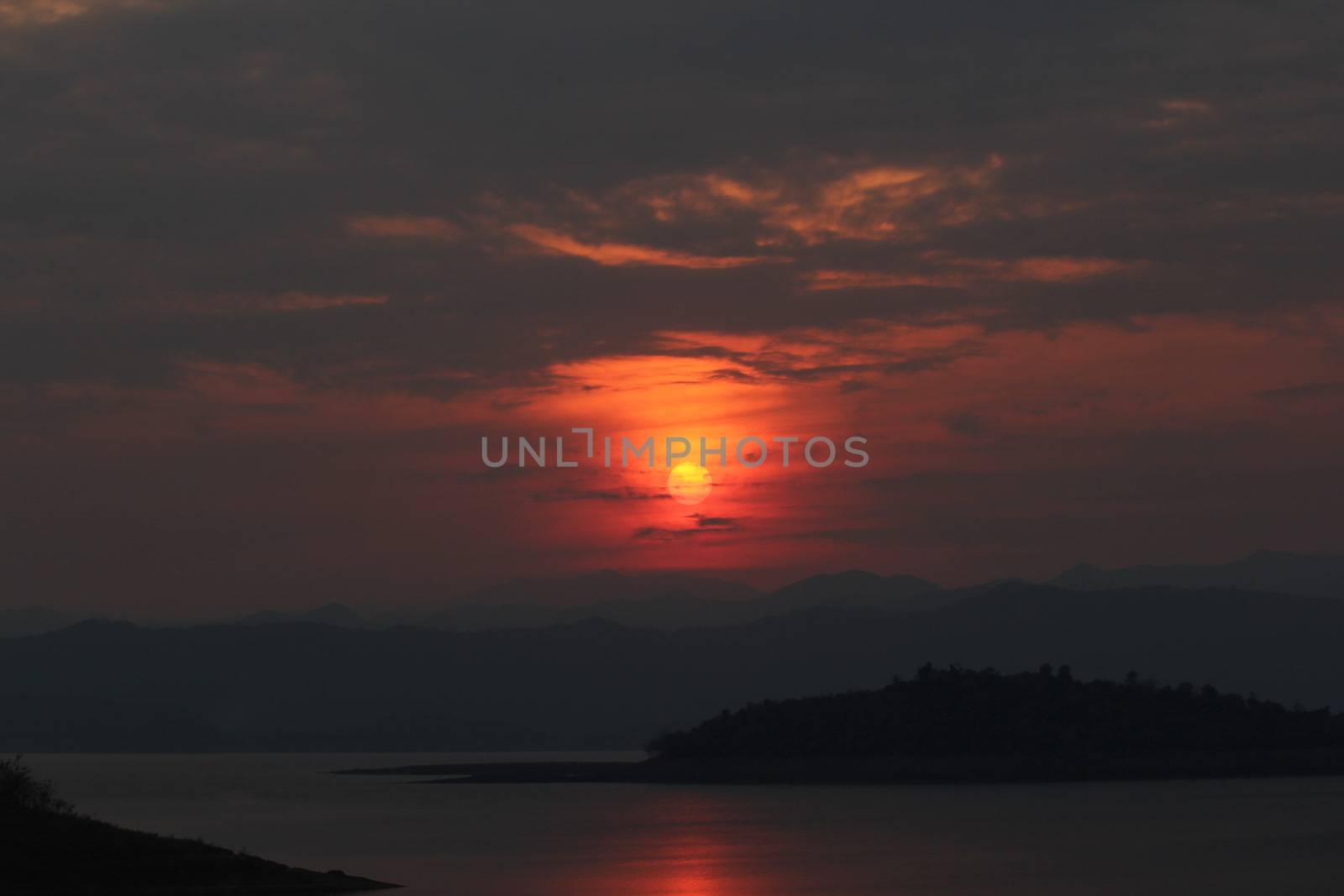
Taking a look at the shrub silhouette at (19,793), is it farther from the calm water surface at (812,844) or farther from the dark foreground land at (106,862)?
the calm water surface at (812,844)

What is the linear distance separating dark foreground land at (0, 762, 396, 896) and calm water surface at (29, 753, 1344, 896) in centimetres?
1434

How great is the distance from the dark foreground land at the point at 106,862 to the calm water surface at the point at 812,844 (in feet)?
47.0

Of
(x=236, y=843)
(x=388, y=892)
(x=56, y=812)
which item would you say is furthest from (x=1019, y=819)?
(x=56, y=812)

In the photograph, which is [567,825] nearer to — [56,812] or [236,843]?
[236,843]

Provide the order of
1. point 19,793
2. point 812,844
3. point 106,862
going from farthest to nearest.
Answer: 1. point 812,844
2. point 19,793
3. point 106,862

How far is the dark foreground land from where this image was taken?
71750mm

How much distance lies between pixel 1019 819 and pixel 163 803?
94.8 meters

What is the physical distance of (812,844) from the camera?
132 metres

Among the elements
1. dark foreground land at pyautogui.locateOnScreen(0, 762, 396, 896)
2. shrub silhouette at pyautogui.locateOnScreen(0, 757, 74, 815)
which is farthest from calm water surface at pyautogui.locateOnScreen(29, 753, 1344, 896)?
shrub silhouette at pyautogui.locateOnScreen(0, 757, 74, 815)

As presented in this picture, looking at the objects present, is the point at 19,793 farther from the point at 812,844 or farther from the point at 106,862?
the point at 812,844

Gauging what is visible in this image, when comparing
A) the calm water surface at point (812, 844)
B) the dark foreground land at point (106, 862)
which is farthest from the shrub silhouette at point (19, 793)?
the calm water surface at point (812, 844)

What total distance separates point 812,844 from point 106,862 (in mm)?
68108

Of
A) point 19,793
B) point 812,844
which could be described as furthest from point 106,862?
point 812,844

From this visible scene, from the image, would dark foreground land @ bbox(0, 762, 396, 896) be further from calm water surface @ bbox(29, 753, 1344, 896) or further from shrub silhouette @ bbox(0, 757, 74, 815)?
calm water surface @ bbox(29, 753, 1344, 896)
